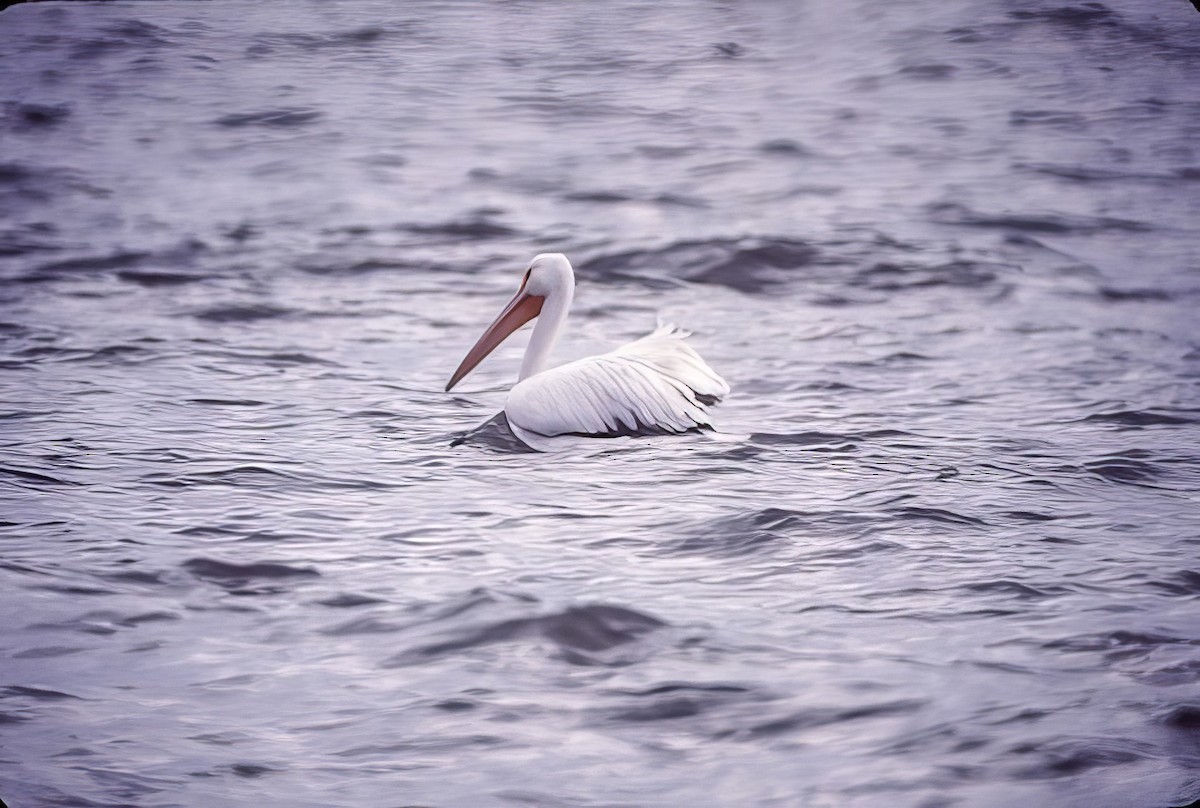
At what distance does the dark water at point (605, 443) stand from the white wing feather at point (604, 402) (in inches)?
6.4

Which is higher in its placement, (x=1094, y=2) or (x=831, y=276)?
(x=1094, y=2)

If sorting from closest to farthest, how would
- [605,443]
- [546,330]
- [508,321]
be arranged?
A: [605,443] < [546,330] < [508,321]

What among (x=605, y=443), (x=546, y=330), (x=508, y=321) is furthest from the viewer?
(x=508, y=321)

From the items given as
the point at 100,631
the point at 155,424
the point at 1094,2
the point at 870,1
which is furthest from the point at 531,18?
the point at 100,631

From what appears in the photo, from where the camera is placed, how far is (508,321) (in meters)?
6.36

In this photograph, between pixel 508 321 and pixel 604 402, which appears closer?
pixel 604 402

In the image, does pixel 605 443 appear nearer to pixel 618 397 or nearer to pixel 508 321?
pixel 618 397

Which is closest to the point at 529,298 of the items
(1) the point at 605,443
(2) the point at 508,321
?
(2) the point at 508,321

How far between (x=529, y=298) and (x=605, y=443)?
1.05 metres

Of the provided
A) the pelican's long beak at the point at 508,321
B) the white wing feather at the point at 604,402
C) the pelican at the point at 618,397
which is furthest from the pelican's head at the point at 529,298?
the white wing feather at the point at 604,402

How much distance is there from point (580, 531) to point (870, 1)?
1003 centimetres

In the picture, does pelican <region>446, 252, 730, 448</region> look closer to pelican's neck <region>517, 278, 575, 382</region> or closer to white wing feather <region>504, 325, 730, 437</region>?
white wing feather <region>504, 325, 730, 437</region>

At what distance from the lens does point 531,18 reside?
12.1 metres

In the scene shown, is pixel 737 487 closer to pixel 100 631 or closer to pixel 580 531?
pixel 580 531
